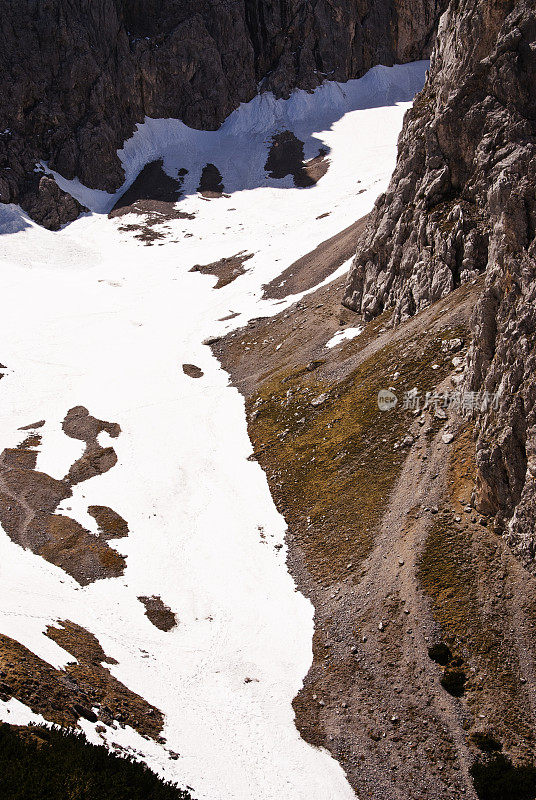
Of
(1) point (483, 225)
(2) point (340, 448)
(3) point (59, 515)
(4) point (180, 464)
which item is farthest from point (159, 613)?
(1) point (483, 225)

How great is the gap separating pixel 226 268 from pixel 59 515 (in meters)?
61.6

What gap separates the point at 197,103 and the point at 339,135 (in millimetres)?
39379

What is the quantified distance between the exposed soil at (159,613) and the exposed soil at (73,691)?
4.88 metres

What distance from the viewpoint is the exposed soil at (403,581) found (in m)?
26.0

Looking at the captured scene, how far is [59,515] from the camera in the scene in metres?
45.1

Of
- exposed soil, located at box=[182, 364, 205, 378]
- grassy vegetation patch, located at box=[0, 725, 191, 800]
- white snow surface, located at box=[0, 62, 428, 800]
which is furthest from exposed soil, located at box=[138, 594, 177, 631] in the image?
exposed soil, located at box=[182, 364, 205, 378]

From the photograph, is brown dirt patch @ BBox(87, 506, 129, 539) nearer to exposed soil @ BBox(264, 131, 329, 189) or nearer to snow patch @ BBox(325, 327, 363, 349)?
snow patch @ BBox(325, 327, 363, 349)

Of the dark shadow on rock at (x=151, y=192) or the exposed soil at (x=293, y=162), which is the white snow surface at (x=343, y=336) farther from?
the exposed soil at (x=293, y=162)

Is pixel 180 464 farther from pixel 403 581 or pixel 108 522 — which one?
pixel 403 581

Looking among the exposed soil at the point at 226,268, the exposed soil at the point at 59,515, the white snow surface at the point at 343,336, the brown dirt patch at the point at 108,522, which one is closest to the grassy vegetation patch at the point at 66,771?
the exposed soil at the point at 59,515

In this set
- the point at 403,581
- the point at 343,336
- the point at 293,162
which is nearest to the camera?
the point at 403,581

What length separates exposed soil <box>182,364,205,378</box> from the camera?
67.3 m

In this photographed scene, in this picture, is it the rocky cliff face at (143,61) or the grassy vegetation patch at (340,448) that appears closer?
the grassy vegetation patch at (340,448)

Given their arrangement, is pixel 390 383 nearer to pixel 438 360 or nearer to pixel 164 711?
pixel 438 360
